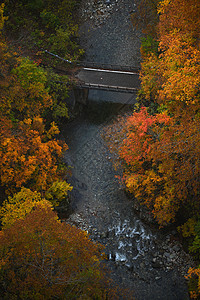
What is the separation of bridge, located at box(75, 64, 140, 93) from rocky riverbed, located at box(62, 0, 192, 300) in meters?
2.09

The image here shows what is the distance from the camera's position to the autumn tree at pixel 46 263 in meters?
11.1

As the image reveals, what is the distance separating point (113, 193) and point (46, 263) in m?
10.5

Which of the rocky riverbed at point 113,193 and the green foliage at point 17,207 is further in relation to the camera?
the rocky riverbed at point 113,193

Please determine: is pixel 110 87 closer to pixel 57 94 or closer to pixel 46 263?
pixel 57 94

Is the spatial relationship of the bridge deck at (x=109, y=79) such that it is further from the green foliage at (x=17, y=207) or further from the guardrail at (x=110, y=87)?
the green foliage at (x=17, y=207)

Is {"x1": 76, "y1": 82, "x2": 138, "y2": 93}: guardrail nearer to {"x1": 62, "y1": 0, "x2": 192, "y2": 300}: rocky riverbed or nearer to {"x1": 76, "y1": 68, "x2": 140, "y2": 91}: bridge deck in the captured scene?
{"x1": 76, "y1": 68, "x2": 140, "y2": 91}: bridge deck

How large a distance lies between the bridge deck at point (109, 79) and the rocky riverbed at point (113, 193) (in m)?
2.07

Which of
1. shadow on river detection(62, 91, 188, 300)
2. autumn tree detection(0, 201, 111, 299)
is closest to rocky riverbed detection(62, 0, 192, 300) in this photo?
shadow on river detection(62, 91, 188, 300)

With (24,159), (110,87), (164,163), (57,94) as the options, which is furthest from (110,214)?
(57,94)

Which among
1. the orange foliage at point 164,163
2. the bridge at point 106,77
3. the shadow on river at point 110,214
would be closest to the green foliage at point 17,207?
the shadow on river at point 110,214

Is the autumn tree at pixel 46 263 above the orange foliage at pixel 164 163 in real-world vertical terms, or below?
below

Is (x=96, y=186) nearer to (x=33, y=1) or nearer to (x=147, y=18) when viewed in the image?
(x=147, y=18)

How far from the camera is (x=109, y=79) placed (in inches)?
1041

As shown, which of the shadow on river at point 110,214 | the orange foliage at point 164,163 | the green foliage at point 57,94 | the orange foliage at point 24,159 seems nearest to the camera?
the orange foliage at point 164,163
